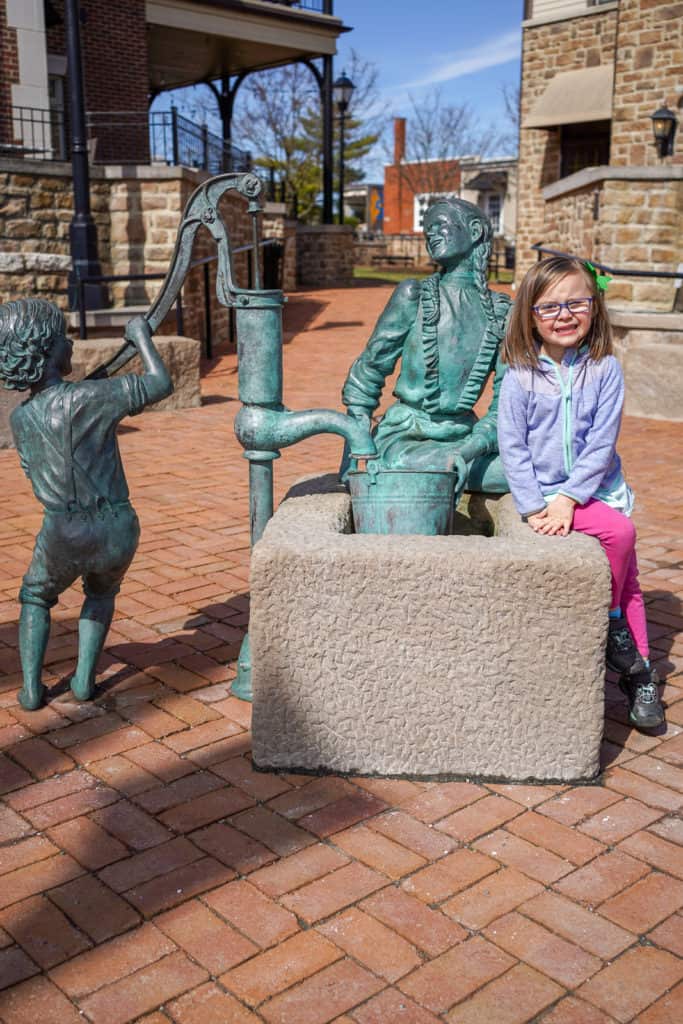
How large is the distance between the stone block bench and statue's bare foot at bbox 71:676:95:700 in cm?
77

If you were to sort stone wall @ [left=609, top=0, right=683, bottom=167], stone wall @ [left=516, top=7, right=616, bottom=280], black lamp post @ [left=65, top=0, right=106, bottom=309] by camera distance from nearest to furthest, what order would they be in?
black lamp post @ [left=65, top=0, right=106, bottom=309] → stone wall @ [left=609, top=0, right=683, bottom=167] → stone wall @ [left=516, top=7, right=616, bottom=280]

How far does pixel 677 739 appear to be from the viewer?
3.27 meters

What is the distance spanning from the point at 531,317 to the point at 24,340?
60.2 inches

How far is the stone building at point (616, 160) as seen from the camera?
9.30 meters

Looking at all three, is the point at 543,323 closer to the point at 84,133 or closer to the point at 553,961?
the point at 553,961

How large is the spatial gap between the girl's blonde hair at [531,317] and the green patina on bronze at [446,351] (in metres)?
0.32

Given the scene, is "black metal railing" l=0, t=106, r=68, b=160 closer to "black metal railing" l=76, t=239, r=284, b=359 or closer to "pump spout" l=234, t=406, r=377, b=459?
"black metal railing" l=76, t=239, r=284, b=359

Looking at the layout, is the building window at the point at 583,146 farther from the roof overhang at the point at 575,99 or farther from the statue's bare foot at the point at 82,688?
the statue's bare foot at the point at 82,688

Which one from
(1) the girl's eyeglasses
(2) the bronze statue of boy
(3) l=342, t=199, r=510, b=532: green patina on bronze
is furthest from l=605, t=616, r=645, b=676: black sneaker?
(2) the bronze statue of boy

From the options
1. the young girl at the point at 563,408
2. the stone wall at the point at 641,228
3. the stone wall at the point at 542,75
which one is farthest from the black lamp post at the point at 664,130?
the young girl at the point at 563,408

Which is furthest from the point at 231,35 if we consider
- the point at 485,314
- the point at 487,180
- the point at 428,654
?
the point at 487,180

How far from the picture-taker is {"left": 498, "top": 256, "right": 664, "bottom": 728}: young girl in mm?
3051

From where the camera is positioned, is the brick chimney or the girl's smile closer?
the girl's smile

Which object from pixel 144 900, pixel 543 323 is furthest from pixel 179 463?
pixel 144 900
